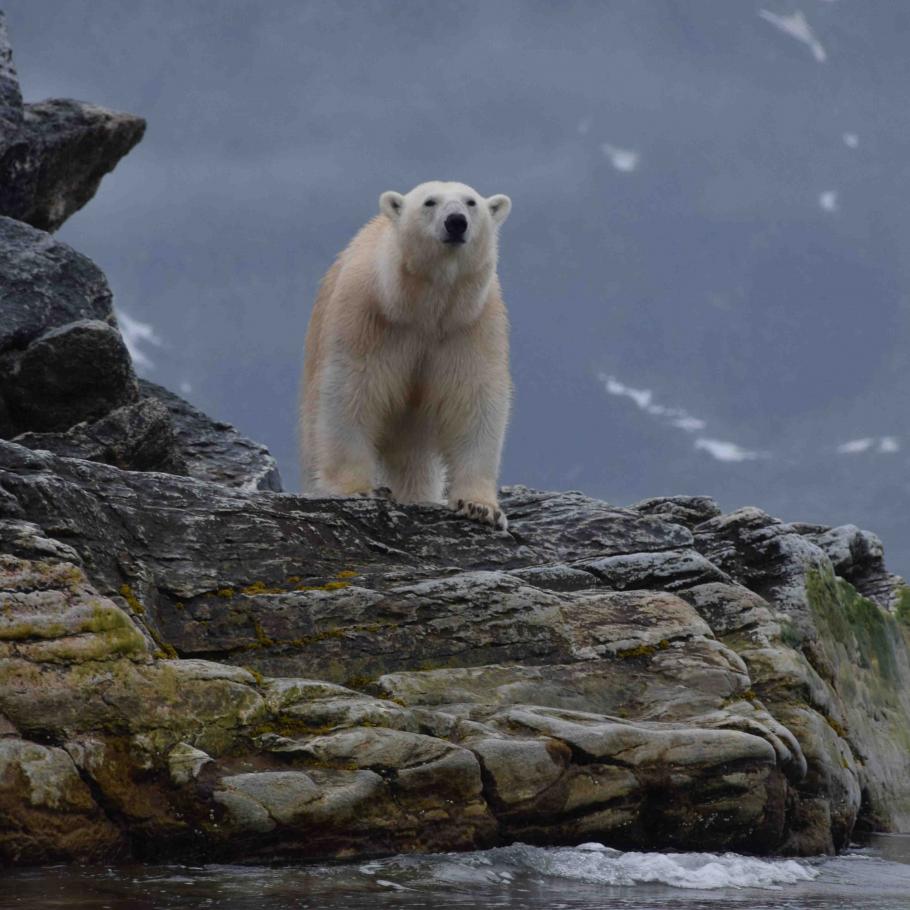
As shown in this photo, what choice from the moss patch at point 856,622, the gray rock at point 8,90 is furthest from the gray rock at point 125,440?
the moss patch at point 856,622

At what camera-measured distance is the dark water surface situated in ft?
17.3

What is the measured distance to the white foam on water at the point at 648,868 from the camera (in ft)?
20.7

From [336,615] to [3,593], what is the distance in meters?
2.13

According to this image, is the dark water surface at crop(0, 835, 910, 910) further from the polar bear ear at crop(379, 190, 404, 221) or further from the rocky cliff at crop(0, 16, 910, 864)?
the polar bear ear at crop(379, 190, 404, 221)

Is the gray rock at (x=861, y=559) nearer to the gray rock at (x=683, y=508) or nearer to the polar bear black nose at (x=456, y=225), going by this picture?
the gray rock at (x=683, y=508)

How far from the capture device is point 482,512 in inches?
396

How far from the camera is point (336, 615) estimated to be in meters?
8.12

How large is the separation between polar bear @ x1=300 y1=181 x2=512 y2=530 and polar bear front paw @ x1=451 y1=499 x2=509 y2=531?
269 millimetres

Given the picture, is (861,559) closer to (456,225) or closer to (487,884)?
(456,225)

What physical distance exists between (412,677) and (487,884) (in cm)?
187

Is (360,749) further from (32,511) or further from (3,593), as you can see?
(32,511)

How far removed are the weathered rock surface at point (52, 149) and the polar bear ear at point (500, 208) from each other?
21.1ft

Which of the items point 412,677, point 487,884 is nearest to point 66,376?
point 412,677

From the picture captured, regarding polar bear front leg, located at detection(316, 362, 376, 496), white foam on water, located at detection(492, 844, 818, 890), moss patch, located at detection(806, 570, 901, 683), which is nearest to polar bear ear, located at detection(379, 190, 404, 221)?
polar bear front leg, located at detection(316, 362, 376, 496)
